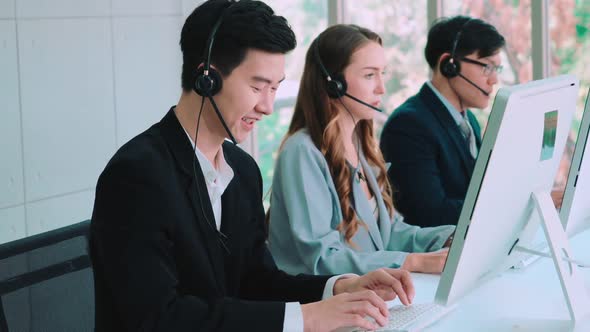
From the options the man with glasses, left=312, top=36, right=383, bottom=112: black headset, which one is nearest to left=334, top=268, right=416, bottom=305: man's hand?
left=312, top=36, right=383, bottom=112: black headset

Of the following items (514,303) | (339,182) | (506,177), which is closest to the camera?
(506,177)

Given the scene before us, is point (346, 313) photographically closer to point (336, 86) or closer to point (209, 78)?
point (209, 78)

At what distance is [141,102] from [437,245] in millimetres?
1451

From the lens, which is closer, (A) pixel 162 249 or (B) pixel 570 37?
(A) pixel 162 249

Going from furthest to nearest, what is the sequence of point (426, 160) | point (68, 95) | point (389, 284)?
point (68, 95), point (426, 160), point (389, 284)

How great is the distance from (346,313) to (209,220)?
0.34 m

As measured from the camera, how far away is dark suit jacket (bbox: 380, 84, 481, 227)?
2795 mm

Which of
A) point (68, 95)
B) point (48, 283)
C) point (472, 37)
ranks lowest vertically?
point (48, 283)

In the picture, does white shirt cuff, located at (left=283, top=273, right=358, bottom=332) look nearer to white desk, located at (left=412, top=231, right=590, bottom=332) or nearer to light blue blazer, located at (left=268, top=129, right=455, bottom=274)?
white desk, located at (left=412, top=231, right=590, bottom=332)

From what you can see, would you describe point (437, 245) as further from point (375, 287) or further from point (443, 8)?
point (443, 8)

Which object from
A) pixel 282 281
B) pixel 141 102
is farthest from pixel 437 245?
pixel 141 102

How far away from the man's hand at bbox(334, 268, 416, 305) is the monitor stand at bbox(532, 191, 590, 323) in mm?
277

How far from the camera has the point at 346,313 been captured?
1.53 m

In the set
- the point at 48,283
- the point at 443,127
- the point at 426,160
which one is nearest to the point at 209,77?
the point at 48,283
